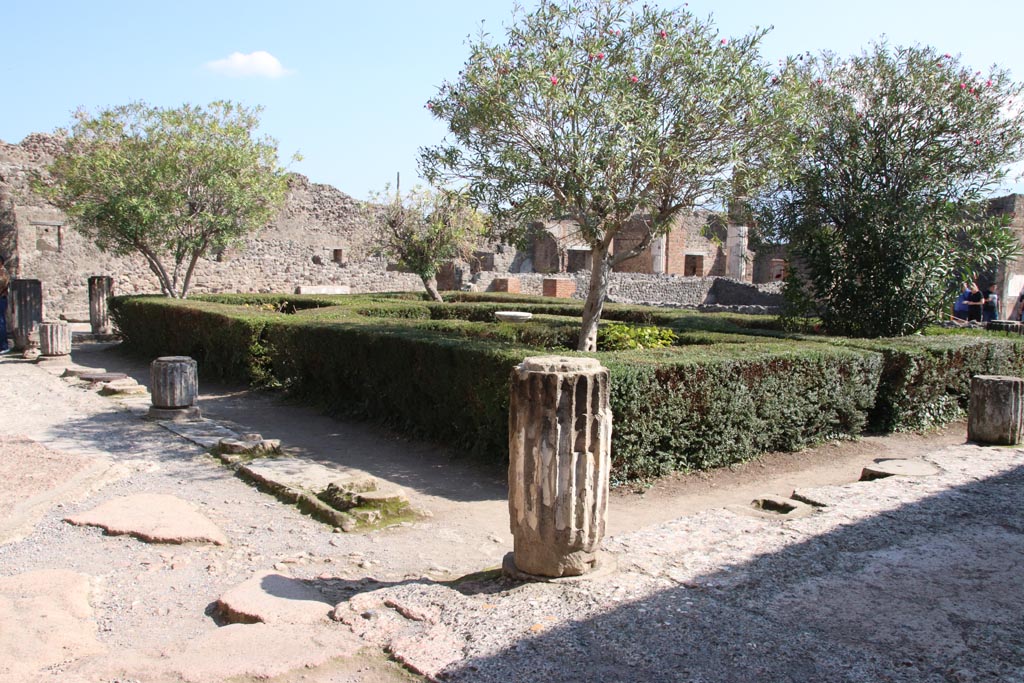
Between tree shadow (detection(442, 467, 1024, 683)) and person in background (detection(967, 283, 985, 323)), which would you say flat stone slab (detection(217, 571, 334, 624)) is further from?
Result: person in background (detection(967, 283, 985, 323))

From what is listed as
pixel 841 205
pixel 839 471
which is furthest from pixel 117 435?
pixel 841 205

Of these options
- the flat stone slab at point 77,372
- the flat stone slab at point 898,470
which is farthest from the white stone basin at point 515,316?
the flat stone slab at point 898,470

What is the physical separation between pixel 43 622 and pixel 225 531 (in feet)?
4.80

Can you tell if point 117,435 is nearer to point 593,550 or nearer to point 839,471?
point 593,550

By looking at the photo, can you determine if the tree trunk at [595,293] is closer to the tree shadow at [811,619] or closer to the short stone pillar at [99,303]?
the tree shadow at [811,619]

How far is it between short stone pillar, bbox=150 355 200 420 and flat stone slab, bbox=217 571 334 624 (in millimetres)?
4767

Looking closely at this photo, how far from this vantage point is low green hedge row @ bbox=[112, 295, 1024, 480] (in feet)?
20.3

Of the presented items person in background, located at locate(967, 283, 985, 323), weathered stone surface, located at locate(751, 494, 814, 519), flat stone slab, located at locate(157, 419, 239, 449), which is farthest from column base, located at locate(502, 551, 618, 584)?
person in background, located at locate(967, 283, 985, 323)

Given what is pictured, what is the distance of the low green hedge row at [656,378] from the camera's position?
6.20m

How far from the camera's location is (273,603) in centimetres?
361

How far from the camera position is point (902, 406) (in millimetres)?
7926

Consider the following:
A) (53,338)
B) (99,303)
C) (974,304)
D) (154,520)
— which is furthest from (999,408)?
(99,303)

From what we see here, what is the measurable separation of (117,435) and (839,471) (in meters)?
6.35

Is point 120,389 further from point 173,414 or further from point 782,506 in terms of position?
point 782,506
